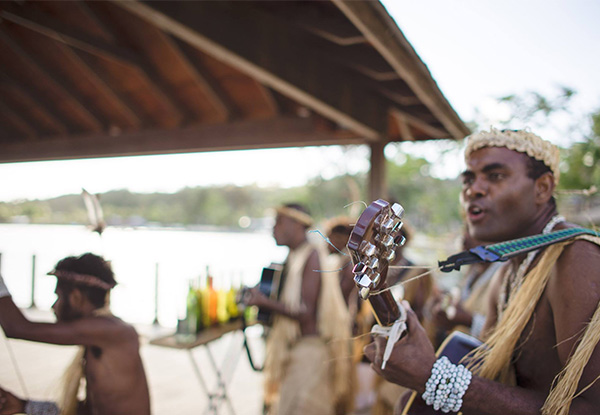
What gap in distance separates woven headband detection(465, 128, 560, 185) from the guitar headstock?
2.37ft

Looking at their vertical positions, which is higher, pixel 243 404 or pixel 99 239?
pixel 99 239

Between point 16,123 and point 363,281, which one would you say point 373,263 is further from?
point 16,123

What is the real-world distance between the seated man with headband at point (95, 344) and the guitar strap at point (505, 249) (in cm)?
123

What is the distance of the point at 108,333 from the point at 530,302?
1.49 meters

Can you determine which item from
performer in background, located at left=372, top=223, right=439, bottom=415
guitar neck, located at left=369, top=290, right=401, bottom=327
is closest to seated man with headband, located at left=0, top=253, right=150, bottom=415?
guitar neck, located at left=369, top=290, right=401, bottom=327

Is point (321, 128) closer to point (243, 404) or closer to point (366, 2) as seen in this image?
point (366, 2)

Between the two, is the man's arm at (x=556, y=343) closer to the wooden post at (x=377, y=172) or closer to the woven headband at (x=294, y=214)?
the woven headband at (x=294, y=214)

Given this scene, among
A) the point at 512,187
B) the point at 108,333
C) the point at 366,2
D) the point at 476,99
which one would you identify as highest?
the point at 476,99

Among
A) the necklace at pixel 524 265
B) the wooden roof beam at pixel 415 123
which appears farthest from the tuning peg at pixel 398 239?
the wooden roof beam at pixel 415 123

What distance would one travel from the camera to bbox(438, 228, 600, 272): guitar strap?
1.20 metres

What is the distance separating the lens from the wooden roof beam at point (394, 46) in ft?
6.30

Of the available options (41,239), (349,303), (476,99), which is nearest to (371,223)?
(41,239)

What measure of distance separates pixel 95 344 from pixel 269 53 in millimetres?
2007

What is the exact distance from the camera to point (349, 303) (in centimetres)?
383
